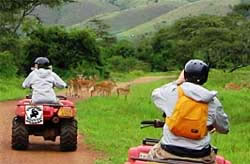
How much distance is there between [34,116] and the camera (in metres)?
12.4

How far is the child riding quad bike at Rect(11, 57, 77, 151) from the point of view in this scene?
12.4m

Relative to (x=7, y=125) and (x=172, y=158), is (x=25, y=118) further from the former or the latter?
(x=172, y=158)

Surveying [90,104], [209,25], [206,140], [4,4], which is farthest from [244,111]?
[209,25]

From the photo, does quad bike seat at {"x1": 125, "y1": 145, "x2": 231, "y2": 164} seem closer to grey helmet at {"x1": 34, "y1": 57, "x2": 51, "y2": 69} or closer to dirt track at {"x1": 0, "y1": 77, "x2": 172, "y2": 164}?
dirt track at {"x1": 0, "y1": 77, "x2": 172, "y2": 164}

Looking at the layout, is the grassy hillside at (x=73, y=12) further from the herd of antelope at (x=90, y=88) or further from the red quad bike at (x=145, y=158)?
the red quad bike at (x=145, y=158)

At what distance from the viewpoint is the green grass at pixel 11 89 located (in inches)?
1193

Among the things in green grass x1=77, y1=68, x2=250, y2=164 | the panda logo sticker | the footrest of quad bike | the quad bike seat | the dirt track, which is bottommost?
green grass x1=77, y1=68, x2=250, y2=164

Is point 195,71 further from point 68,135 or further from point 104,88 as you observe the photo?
point 104,88

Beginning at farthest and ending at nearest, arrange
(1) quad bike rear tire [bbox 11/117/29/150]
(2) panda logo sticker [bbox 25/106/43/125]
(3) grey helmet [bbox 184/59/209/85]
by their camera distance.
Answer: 1. (1) quad bike rear tire [bbox 11/117/29/150]
2. (2) panda logo sticker [bbox 25/106/43/125]
3. (3) grey helmet [bbox 184/59/209/85]

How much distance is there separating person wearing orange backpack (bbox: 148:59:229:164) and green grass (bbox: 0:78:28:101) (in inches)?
889

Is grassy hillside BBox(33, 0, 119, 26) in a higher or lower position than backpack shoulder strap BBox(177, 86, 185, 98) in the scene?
higher

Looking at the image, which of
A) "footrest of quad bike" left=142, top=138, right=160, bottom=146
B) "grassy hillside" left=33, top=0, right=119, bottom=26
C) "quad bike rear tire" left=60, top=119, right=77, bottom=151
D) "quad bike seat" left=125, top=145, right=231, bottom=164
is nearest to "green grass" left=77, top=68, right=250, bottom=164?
"quad bike rear tire" left=60, top=119, right=77, bottom=151

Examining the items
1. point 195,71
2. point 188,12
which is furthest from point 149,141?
point 188,12

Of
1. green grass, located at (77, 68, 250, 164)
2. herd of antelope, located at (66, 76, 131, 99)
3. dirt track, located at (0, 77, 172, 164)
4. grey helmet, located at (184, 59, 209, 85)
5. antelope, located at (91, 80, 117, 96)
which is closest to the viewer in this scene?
grey helmet, located at (184, 59, 209, 85)
